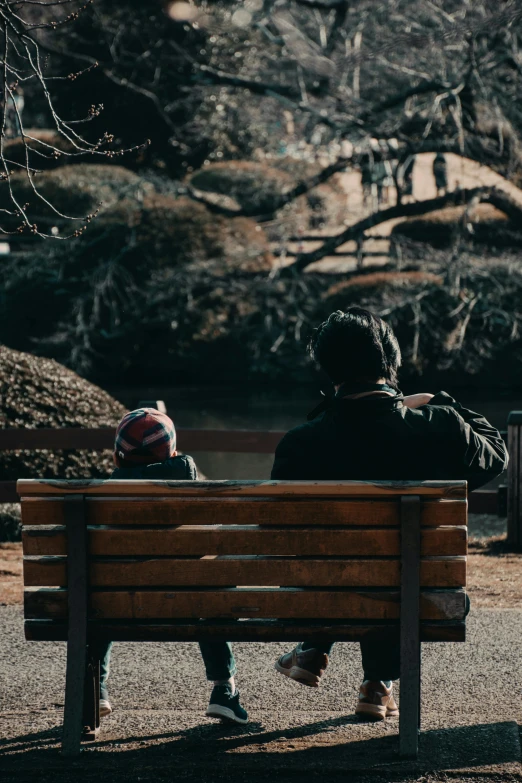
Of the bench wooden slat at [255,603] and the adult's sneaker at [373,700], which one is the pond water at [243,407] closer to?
the adult's sneaker at [373,700]

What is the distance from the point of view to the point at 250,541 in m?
3.04

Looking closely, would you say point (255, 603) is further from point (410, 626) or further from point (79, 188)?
point (79, 188)

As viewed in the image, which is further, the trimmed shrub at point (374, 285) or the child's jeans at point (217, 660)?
the trimmed shrub at point (374, 285)

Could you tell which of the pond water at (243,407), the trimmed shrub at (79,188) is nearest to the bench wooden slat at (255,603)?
the pond water at (243,407)

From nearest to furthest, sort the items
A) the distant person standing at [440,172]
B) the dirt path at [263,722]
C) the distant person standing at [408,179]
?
the dirt path at [263,722]
the distant person standing at [408,179]
the distant person standing at [440,172]

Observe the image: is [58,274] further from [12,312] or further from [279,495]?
[279,495]

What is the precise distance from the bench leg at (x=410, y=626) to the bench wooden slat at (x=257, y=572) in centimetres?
4

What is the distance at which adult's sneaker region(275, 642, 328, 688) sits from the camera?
3418 millimetres

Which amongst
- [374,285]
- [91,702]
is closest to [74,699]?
A: [91,702]

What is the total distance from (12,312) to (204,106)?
18.4 ft

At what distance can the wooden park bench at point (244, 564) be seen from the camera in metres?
3.01

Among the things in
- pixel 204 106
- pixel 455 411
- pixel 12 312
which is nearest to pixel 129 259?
pixel 12 312

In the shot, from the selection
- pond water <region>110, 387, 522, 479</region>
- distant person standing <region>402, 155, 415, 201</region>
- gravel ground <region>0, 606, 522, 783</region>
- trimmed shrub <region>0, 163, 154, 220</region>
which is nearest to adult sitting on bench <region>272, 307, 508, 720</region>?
gravel ground <region>0, 606, 522, 783</region>

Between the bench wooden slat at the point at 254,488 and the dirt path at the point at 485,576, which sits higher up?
the bench wooden slat at the point at 254,488
